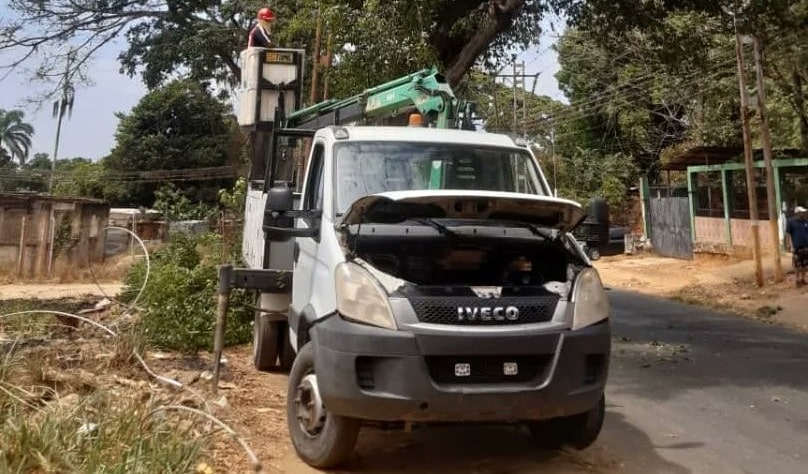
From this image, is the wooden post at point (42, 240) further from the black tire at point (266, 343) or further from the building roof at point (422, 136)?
the building roof at point (422, 136)

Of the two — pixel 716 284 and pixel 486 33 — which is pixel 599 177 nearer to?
pixel 716 284

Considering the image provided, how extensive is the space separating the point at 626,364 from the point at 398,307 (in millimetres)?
5592

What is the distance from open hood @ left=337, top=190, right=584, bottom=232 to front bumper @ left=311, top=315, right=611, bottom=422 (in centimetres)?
74

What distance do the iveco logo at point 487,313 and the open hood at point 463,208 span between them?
27.5 inches

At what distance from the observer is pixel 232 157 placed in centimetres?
3638

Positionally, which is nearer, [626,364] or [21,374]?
[21,374]

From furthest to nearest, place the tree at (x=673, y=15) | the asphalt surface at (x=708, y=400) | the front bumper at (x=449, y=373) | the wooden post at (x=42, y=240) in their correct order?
the wooden post at (x=42, y=240) < the tree at (x=673, y=15) < the asphalt surface at (x=708, y=400) < the front bumper at (x=449, y=373)

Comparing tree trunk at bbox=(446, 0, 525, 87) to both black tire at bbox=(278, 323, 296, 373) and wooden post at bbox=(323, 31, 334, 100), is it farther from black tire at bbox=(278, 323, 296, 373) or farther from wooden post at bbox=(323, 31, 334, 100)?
black tire at bbox=(278, 323, 296, 373)

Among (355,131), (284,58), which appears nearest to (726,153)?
(284,58)

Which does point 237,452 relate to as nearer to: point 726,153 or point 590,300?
point 590,300

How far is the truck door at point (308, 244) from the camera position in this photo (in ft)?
17.6

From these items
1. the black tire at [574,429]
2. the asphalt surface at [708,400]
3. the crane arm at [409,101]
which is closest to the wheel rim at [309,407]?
the black tire at [574,429]

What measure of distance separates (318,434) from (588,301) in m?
1.88

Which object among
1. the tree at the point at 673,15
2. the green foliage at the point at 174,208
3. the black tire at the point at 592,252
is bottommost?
the black tire at the point at 592,252
